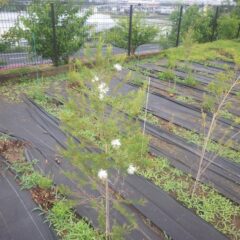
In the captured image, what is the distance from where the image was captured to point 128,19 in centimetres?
758

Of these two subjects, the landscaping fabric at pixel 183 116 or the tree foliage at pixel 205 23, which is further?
the tree foliage at pixel 205 23

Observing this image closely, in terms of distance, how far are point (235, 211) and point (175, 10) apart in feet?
31.3

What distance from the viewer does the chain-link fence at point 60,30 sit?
5.70 m

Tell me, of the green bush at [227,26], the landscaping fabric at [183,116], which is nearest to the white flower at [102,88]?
the landscaping fabric at [183,116]

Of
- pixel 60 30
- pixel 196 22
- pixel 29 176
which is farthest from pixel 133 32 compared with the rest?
pixel 29 176

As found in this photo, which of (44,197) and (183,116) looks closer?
(44,197)

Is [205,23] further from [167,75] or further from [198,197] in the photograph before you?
[198,197]

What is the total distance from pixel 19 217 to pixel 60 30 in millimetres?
4597

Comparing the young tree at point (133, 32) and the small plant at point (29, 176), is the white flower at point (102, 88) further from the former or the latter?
the young tree at point (133, 32)

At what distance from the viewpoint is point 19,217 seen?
97.4 inches

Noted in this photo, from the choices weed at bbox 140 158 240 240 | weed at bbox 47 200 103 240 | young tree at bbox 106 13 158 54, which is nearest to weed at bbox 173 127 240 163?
weed at bbox 140 158 240 240

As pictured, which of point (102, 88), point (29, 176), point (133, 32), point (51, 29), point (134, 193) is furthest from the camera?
point (133, 32)

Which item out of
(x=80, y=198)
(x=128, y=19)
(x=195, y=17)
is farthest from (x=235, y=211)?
(x=195, y=17)

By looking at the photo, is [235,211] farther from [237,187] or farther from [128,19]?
[128,19]
